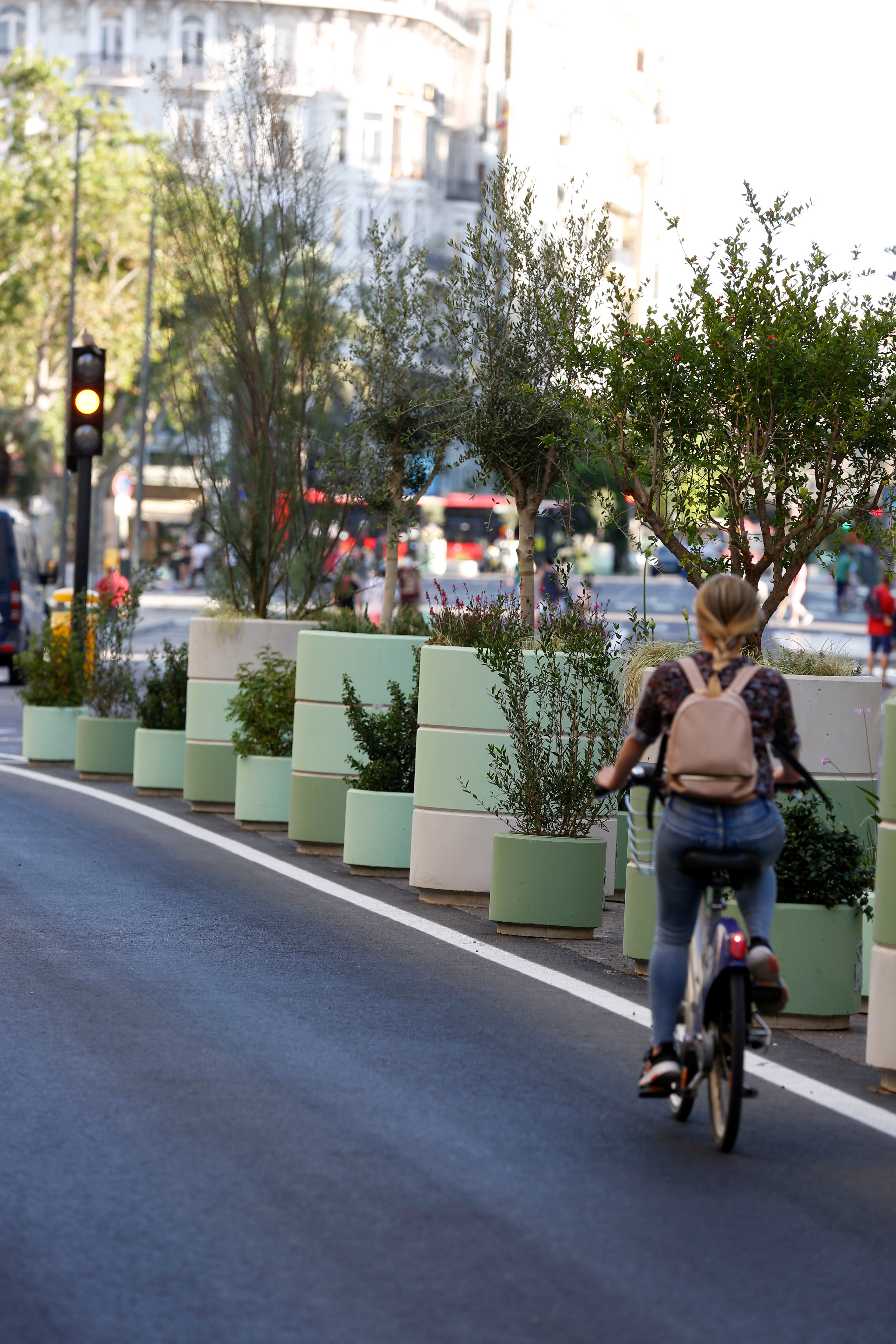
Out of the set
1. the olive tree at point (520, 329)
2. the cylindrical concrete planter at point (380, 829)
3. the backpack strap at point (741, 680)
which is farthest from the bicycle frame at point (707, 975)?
the olive tree at point (520, 329)

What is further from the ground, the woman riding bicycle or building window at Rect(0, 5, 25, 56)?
building window at Rect(0, 5, 25, 56)

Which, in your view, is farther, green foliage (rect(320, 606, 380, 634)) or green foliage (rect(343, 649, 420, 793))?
green foliage (rect(320, 606, 380, 634))

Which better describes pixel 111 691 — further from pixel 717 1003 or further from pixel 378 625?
pixel 717 1003

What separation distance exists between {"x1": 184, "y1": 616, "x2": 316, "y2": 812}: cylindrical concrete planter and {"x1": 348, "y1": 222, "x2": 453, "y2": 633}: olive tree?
959 millimetres

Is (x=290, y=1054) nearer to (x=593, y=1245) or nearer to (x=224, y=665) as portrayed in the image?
(x=593, y=1245)

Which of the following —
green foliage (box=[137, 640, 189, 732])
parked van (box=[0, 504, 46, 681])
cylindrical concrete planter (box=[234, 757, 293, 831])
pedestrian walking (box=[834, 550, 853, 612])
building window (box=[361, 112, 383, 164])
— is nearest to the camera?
cylindrical concrete planter (box=[234, 757, 293, 831])

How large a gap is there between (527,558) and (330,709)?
4.71 feet

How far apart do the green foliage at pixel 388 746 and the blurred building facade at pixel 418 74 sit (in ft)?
249

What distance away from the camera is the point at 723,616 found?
5.90 m

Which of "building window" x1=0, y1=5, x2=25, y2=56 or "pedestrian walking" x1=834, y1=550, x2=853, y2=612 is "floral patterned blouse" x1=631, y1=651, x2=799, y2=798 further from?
"building window" x1=0, y1=5, x2=25, y2=56

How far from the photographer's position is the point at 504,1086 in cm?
652

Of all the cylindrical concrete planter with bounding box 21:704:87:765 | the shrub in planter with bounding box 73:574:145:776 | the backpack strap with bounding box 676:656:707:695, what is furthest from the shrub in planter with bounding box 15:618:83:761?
the backpack strap with bounding box 676:656:707:695

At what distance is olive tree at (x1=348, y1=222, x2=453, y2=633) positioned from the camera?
1454 centimetres

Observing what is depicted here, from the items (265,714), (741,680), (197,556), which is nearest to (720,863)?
(741,680)
